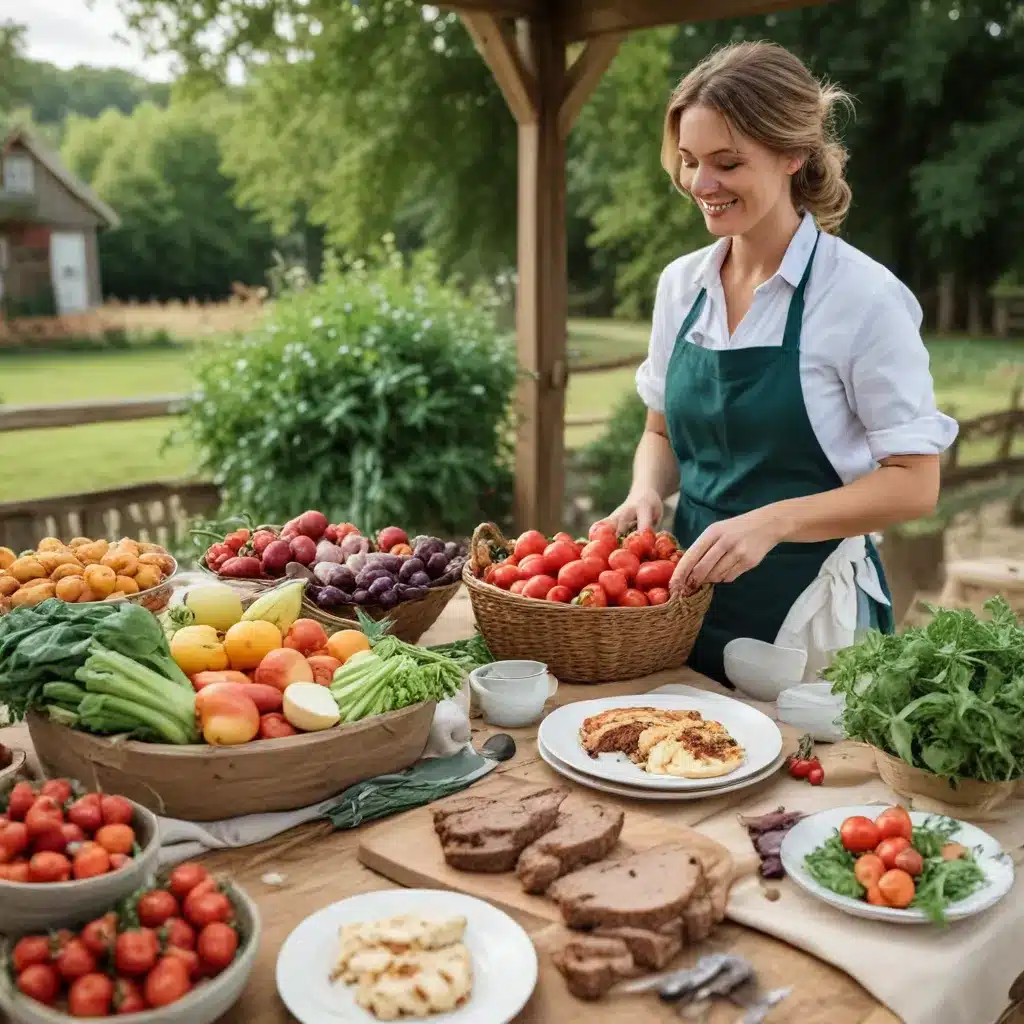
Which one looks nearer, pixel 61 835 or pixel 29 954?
pixel 29 954

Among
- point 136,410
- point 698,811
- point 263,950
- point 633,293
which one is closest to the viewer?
point 263,950

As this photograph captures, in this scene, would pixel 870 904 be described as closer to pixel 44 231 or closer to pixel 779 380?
pixel 779 380

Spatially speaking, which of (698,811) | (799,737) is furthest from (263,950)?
(799,737)

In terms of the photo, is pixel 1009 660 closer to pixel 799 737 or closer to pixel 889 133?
pixel 799 737

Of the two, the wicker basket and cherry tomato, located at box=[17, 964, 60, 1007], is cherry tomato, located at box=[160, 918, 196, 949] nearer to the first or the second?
cherry tomato, located at box=[17, 964, 60, 1007]

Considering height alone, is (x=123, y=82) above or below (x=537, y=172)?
above

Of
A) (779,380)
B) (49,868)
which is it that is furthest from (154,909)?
(779,380)

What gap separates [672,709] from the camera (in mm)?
2061

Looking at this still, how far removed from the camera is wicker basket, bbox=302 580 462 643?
2235 millimetres

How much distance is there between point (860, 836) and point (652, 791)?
1.18 feet

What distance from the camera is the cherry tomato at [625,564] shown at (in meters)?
2.24

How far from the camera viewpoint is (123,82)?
8.36 m

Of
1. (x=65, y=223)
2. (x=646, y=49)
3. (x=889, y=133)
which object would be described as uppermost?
(x=646, y=49)

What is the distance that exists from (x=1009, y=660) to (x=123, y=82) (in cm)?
826
